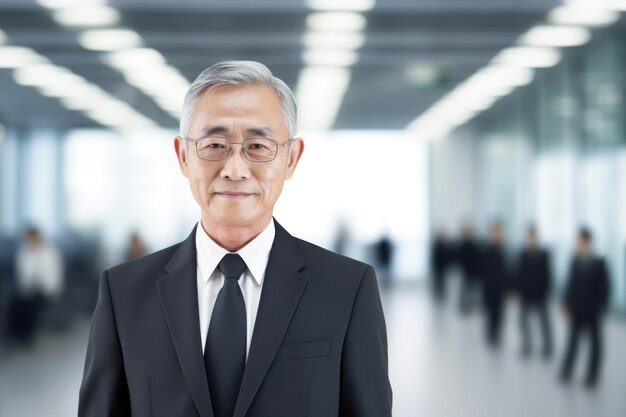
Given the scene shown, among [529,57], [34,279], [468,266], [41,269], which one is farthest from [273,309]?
[529,57]

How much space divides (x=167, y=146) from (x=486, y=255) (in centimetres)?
331

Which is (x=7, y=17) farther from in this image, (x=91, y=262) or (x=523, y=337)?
(x=523, y=337)

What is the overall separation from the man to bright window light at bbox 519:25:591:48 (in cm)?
645

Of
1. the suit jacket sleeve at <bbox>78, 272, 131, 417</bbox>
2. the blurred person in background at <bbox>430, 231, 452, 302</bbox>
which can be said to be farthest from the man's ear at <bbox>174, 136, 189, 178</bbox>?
the blurred person in background at <bbox>430, 231, 452, 302</bbox>

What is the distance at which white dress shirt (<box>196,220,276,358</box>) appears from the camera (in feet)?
5.26

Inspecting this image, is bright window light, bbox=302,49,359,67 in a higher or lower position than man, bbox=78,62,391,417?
higher

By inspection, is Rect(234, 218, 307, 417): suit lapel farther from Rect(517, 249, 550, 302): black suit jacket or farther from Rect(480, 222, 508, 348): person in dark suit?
Rect(517, 249, 550, 302): black suit jacket

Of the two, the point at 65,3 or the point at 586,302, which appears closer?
the point at 65,3

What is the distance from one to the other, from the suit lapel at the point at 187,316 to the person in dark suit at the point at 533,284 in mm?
6330

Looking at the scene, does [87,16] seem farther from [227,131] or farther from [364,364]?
[364,364]

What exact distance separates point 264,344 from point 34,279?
21.9 feet

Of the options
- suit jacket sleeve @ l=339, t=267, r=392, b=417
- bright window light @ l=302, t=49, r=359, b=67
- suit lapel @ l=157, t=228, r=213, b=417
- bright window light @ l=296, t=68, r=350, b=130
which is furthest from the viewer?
bright window light @ l=302, t=49, r=359, b=67

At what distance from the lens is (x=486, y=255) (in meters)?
7.54

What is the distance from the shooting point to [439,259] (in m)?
7.19
